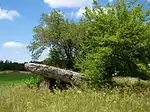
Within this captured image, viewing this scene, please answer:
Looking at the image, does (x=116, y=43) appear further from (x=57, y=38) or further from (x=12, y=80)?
(x=57, y=38)

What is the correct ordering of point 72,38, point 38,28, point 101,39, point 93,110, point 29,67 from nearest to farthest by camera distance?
point 93,110, point 101,39, point 29,67, point 72,38, point 38,28

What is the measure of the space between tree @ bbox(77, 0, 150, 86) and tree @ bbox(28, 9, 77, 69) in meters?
13.3

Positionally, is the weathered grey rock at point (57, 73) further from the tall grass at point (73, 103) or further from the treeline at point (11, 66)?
the treeline at point (11, 66)

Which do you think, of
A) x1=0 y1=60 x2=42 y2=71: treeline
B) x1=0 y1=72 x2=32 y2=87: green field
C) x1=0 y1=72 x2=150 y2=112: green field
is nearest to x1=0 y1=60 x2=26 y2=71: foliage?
x1=0 y1=60 x2=42 y2=71: treeline

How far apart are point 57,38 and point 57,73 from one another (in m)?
14.8

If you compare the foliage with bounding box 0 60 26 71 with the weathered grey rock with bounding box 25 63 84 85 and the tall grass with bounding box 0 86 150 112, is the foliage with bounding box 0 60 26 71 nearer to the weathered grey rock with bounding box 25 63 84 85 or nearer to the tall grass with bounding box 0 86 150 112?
the weathered grey rock with bounding box 25 63 84 85

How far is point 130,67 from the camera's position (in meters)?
16.8

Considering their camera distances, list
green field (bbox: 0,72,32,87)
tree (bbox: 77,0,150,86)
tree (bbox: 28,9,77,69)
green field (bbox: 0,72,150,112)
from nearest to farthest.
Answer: green field (bbox: 0,72,150,112) < tree (bbox: 77,0,150,86) < green field (bbox: 0,72,32,87) < tree (bbox: 28,9,77,69)

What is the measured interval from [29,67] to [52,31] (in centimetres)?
1457

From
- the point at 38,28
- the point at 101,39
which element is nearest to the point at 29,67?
the point at 101,39

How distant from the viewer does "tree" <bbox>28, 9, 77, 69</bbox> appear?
101ft

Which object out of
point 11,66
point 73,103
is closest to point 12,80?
point 11,66

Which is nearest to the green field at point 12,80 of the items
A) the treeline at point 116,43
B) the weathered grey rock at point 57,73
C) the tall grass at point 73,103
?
the weathered grey rock at point 57,73

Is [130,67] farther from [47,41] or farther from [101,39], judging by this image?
[47,41]
